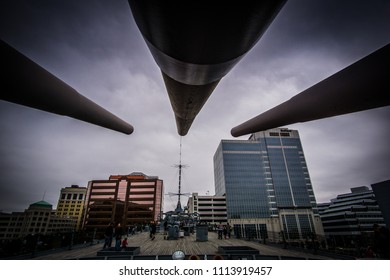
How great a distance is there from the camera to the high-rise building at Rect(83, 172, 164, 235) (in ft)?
246

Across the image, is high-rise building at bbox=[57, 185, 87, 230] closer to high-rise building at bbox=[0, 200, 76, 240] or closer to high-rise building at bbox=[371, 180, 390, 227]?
high-rise building at bbox=[0, 200, 76, 240]

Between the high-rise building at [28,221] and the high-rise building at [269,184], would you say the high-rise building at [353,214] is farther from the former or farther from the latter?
the high-rise building at [28,221]

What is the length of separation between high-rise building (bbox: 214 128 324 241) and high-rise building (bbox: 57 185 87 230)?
98.4m

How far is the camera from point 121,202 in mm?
79875

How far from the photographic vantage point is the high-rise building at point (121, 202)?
74875 mm

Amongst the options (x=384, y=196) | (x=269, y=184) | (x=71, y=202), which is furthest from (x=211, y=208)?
(x=71, y=202)

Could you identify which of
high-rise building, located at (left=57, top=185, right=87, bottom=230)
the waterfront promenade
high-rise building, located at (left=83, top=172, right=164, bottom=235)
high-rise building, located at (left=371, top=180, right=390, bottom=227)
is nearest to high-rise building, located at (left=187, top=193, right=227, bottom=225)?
high-rise building, located at (left=83, top=172, right=164, bottom=235)

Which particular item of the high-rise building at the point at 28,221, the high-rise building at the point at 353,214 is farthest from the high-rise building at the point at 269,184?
the high-rise building at the point at 28,221

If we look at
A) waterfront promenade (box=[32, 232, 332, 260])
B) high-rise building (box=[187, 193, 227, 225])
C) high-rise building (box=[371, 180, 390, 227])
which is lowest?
waterfront promenade (box=[32, 232, 332, 260])

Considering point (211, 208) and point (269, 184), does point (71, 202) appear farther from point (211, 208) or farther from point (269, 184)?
point (269, 184)

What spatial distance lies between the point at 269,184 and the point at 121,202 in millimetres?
61063

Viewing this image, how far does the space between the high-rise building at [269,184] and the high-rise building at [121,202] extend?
3661cm
